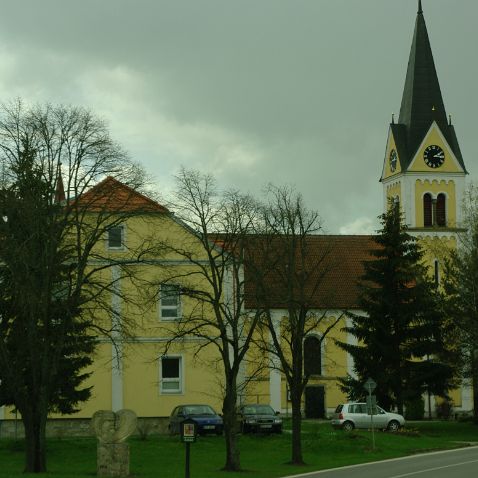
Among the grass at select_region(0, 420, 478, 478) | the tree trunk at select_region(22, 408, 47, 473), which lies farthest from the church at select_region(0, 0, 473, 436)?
the tree trunk at select_region(22, 408, 47, 473)

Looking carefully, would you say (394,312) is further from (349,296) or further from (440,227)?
(440,227)

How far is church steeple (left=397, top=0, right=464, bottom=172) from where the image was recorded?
69.8 m

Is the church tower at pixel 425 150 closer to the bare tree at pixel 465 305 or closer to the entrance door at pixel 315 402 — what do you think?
the entrance door at pixel 315 402

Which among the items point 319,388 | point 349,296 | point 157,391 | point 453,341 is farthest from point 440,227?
point 157,391

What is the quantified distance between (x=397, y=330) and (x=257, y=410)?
8679 mm

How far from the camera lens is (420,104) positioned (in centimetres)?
6994

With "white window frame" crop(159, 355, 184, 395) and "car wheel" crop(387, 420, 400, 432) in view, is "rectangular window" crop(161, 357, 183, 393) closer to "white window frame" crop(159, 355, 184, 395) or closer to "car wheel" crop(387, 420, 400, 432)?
"white window frame" crop(159, 355, 184, 395)

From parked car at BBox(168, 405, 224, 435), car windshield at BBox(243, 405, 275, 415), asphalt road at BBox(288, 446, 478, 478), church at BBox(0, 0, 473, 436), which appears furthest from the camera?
church at BBox(0, 0, 473, 436)

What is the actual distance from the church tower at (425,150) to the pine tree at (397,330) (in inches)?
808

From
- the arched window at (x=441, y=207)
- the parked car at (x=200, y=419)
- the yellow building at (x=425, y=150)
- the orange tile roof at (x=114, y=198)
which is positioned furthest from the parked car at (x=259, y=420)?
the arched window at (x=441, y=207)

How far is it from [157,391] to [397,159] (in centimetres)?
2798

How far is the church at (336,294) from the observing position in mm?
50281

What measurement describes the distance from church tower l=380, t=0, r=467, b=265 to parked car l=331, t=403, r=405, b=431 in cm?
2480

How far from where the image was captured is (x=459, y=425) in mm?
52375
